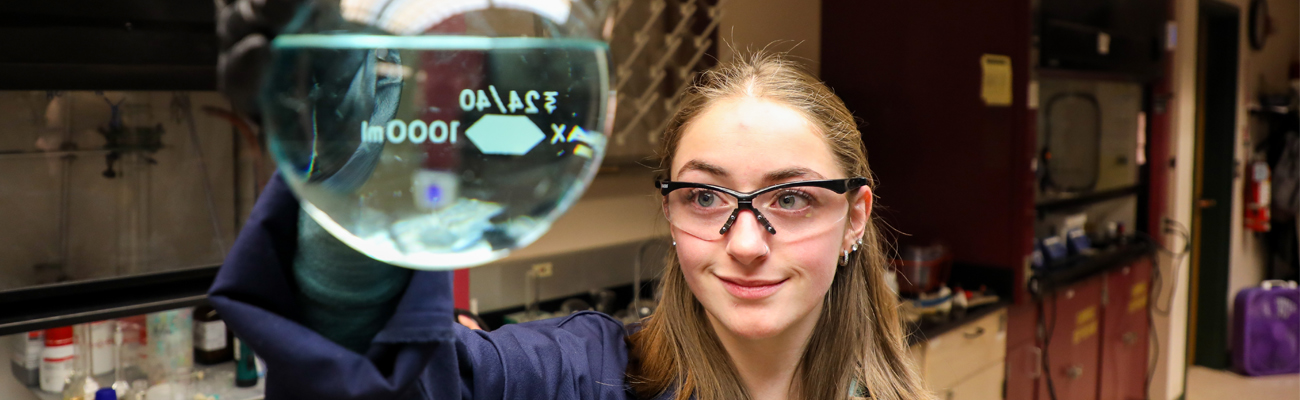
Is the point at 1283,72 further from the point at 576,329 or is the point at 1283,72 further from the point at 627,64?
the point at 576,329

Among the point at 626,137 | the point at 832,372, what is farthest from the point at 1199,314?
the point at 832,372

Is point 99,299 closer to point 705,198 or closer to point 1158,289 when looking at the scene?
point 705,198

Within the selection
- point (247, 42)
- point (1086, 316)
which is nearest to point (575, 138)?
point (247, 42)

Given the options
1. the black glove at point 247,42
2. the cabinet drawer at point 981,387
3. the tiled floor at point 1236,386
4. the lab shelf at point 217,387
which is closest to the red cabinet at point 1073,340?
the cabinet drawer at point 981,387

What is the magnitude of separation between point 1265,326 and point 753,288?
199 inches

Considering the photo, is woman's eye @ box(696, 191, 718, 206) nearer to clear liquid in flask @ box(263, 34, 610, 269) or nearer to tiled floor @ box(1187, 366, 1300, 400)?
clear liquid in flask @ box(263, 34, 610, 269)

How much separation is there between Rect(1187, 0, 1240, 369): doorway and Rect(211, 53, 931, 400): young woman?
3.98m

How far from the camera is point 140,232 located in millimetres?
1580

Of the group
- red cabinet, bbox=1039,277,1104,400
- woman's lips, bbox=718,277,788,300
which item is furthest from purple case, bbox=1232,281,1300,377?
woman's lips, bbox=718,277,788,300

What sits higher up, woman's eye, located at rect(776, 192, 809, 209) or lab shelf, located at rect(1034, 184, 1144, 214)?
woman's eye, located at rect(776, 192, 809, 209)

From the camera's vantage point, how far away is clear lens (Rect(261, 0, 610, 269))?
0.45 m

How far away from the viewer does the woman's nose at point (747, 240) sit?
0.94 meters

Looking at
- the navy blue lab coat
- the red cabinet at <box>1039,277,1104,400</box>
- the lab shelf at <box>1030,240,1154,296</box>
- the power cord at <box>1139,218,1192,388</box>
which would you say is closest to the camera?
the navy blue lab coat

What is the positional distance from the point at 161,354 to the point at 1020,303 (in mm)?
2650
